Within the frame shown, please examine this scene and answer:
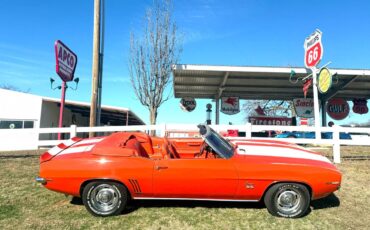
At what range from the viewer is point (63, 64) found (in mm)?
12328

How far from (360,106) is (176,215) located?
64.5ft

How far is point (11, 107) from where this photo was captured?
21281mm

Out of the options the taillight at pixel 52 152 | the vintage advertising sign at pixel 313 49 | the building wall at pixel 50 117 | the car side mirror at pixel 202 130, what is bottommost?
the taillight at pixel 52 152

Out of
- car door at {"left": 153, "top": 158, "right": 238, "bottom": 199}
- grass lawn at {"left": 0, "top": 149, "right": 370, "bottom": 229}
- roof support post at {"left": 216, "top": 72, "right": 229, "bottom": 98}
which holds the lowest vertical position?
grass lawn at {"left": 0, "top": 149, "right": 370, "bottom": 229}

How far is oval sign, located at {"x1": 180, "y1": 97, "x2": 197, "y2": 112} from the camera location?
22136 mm

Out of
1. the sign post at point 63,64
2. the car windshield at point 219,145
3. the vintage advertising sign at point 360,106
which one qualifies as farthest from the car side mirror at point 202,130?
the vintage advertising sign at point 360,106

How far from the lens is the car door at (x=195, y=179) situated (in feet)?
15.3

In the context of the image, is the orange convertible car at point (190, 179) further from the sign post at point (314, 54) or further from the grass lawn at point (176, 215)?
the sign post at point (314, 54)

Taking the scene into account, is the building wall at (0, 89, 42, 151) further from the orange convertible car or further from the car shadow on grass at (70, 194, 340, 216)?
the orange convertible car

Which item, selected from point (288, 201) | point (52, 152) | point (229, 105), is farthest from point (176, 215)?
point (229, 105)

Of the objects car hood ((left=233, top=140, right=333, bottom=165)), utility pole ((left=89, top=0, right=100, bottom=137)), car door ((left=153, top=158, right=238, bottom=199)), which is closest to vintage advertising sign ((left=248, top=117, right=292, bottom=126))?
utility pole ((left=89, top=0, right=100, bottom=137))

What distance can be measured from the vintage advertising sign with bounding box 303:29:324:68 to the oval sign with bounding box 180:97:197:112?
9.45 metres

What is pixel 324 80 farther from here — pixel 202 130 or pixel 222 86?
pixel 202 130

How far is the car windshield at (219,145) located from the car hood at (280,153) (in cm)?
16
